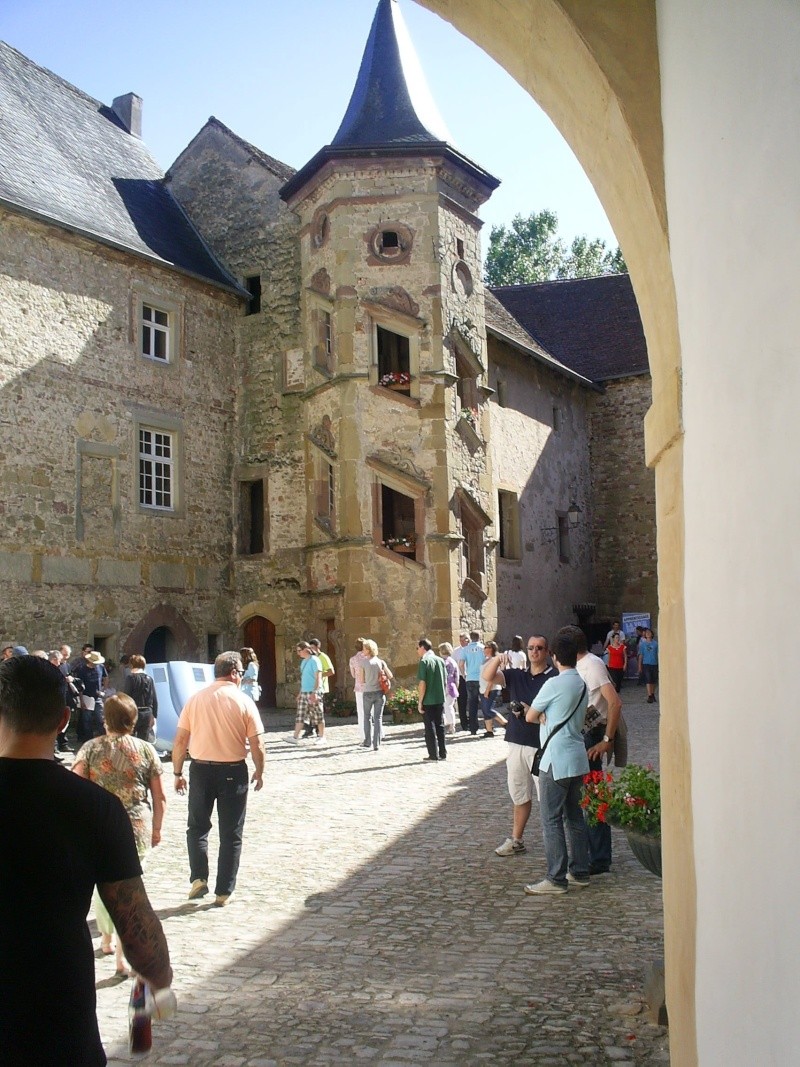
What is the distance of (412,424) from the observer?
23703 mm

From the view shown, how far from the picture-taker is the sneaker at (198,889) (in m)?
7.59

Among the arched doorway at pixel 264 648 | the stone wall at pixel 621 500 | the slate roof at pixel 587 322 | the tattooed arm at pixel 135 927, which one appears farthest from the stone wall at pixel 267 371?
the tattooed arm at pixel 135 927

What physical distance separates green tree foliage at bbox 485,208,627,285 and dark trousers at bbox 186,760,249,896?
150 feet

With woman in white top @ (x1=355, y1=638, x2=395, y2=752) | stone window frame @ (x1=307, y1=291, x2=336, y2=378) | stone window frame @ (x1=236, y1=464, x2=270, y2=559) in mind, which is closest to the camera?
woman in white top @ (x1=355, y1=638, x2=395, y2=752)

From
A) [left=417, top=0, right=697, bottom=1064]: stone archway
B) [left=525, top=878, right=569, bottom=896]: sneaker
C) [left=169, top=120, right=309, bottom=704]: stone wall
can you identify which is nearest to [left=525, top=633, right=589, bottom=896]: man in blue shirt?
[left=525, top=878, right=569, bottom=896]: sneaker

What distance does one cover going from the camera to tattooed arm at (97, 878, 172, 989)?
9.98ft

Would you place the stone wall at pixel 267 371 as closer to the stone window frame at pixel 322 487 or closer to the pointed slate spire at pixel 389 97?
the stone window frame at pixel 322 487

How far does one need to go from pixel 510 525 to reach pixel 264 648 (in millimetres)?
7274

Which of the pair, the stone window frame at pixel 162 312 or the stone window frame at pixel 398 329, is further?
the stone window frame at pixel 398 329

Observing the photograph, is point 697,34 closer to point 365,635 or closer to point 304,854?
point 304,854

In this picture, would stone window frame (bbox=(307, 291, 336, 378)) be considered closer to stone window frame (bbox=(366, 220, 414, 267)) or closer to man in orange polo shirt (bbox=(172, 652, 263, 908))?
stone window frame (bbox=(366, 220, 414, 267))

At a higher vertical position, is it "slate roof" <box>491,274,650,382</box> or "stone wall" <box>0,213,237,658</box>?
"slate roof" <box>491,274,650,382</box>

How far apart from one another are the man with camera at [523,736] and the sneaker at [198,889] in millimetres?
2298

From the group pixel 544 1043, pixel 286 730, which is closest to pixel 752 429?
pixel 544 1043
